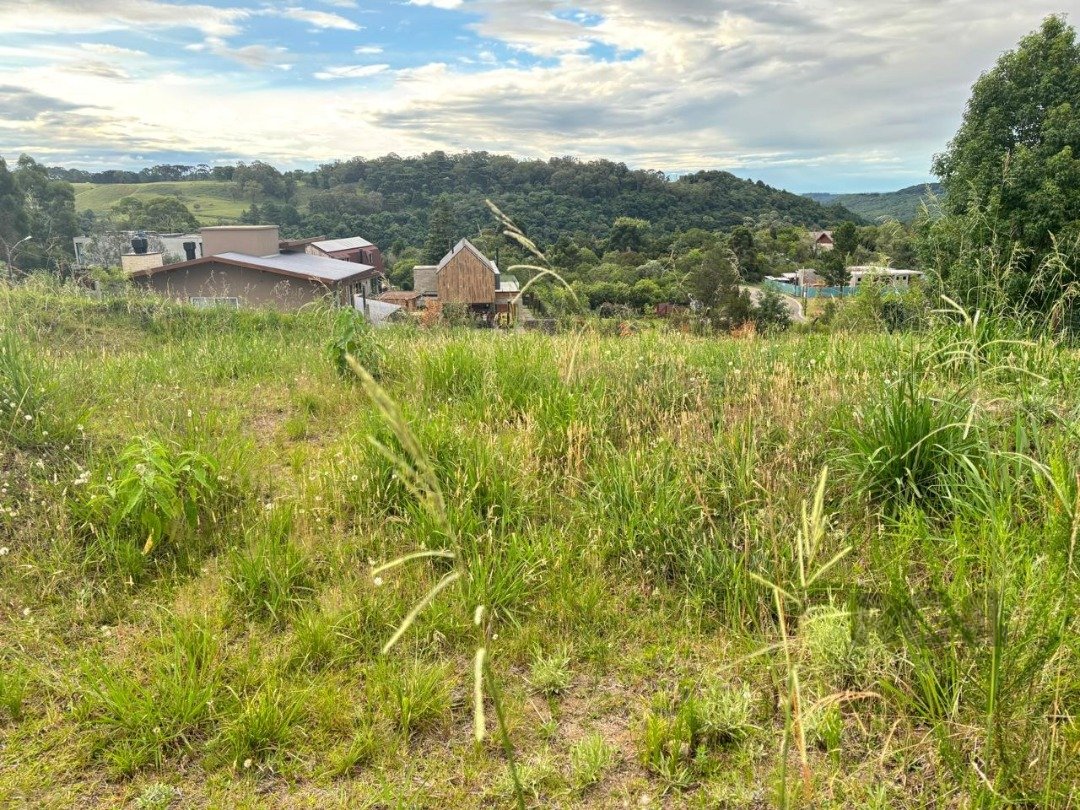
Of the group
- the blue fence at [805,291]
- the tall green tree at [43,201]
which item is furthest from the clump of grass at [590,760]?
the tall green tree at [43,201]

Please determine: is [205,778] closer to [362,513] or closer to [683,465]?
[362,513]

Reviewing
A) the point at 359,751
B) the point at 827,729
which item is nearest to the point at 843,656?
the point at 827,729

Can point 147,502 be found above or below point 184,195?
below

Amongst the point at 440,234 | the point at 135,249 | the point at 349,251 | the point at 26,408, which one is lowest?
the point at 26,408

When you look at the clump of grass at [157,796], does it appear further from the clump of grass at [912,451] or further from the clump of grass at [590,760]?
the clump of grass at [912,451]

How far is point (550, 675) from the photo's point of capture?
2596mm

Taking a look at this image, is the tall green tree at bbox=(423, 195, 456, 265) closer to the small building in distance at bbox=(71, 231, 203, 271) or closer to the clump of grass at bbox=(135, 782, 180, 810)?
the small building in distance at bbox=(71, 231, 203, 271)

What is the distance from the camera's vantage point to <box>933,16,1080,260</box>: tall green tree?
2072 centimetres

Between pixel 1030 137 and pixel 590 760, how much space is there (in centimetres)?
2996

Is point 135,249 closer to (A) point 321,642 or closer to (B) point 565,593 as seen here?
(A) point 321,642

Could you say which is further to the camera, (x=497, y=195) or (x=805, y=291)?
(x=497, y=195)

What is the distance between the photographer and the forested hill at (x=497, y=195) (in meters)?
40.7

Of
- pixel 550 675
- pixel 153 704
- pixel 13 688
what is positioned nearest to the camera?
pixel 153 704

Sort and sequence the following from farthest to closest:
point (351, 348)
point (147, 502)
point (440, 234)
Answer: point (440, 234) < point (351, 348) < point (147, 502)
